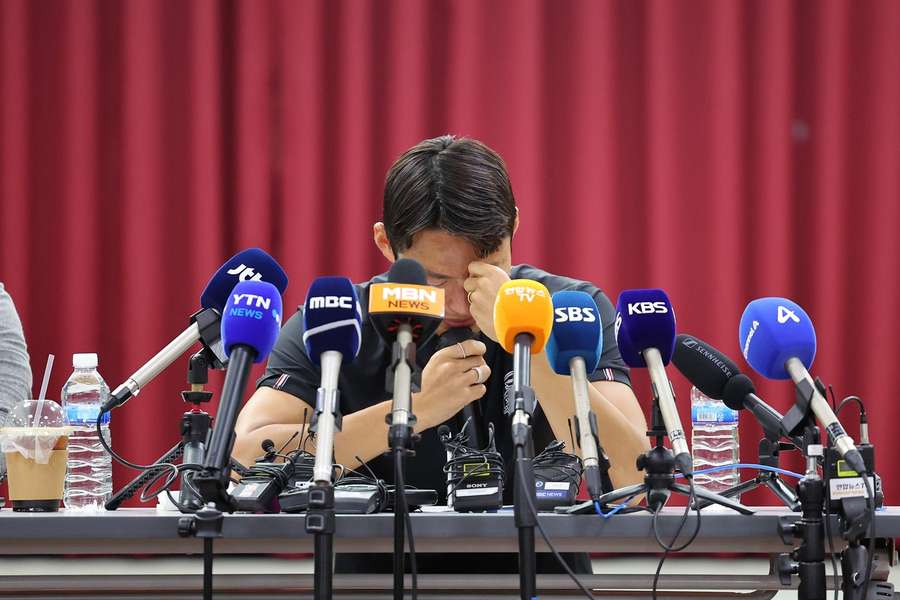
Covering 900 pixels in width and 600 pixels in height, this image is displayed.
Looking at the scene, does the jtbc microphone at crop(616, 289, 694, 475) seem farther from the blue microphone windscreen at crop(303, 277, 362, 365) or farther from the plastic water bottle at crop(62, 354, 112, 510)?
the plastic water bottle at crop(62, 354, 112, 510)

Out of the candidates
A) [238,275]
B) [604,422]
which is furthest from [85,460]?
[604,422]

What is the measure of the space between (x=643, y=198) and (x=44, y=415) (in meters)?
2.35

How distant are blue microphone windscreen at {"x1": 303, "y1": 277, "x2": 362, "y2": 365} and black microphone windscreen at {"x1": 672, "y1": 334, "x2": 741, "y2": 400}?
0.41m

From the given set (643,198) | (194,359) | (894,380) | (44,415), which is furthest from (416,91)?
(194,359)

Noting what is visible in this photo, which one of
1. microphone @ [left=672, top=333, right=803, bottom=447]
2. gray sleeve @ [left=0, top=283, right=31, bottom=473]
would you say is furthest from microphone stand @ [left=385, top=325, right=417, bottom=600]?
gray sleeve @ [left=0, top=283, right=31, bottom=473]

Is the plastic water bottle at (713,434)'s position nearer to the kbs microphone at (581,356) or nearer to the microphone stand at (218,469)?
the kbs microphone at (581,356)

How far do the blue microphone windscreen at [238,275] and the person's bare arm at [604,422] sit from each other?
463 mm

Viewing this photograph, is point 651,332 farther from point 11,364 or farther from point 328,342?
point 11,364

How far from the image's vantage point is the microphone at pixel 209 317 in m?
1.16

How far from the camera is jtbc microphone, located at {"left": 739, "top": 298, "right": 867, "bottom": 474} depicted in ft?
3.50

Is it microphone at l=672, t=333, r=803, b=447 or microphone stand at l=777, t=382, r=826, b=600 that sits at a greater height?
microphone at l=672, t=333, r=803, b=447

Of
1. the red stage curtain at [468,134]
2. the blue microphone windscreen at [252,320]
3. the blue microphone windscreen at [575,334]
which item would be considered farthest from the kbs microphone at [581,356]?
the red stage curtain at [468,134]

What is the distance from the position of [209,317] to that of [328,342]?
0.26 m

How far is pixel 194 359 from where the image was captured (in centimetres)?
125
